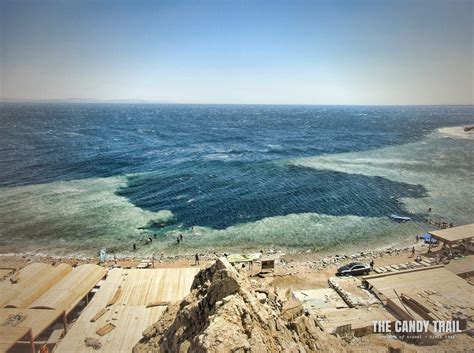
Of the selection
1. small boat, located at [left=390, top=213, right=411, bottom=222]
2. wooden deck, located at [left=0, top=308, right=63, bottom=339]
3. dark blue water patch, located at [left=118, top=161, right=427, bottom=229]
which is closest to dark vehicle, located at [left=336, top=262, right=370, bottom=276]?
dark blue water patch, located at [left=118, top=161, right=427, bottom=229]

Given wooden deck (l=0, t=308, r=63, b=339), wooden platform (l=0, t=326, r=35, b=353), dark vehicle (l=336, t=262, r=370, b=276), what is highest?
wooden platform (l=0, t=326, r=35, b=353)

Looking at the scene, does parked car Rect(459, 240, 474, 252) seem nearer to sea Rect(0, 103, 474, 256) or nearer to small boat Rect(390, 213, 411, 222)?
sea Rect(0, 103, 474, 256)

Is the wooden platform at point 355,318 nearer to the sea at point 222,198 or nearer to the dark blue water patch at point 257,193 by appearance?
the sea at point 222,198

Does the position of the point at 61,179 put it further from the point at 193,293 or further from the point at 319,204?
the point at 193,293

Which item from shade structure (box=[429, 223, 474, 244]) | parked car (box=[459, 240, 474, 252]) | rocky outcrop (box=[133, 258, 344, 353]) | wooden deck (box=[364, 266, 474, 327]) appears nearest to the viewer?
rocky outcrop (box=[133, 258, 344, 353])

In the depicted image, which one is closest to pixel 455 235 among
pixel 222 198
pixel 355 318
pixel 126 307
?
pixel 355 318

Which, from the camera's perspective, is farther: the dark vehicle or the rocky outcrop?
the dark vehicle

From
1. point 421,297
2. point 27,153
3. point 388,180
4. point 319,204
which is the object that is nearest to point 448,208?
point 388,180
